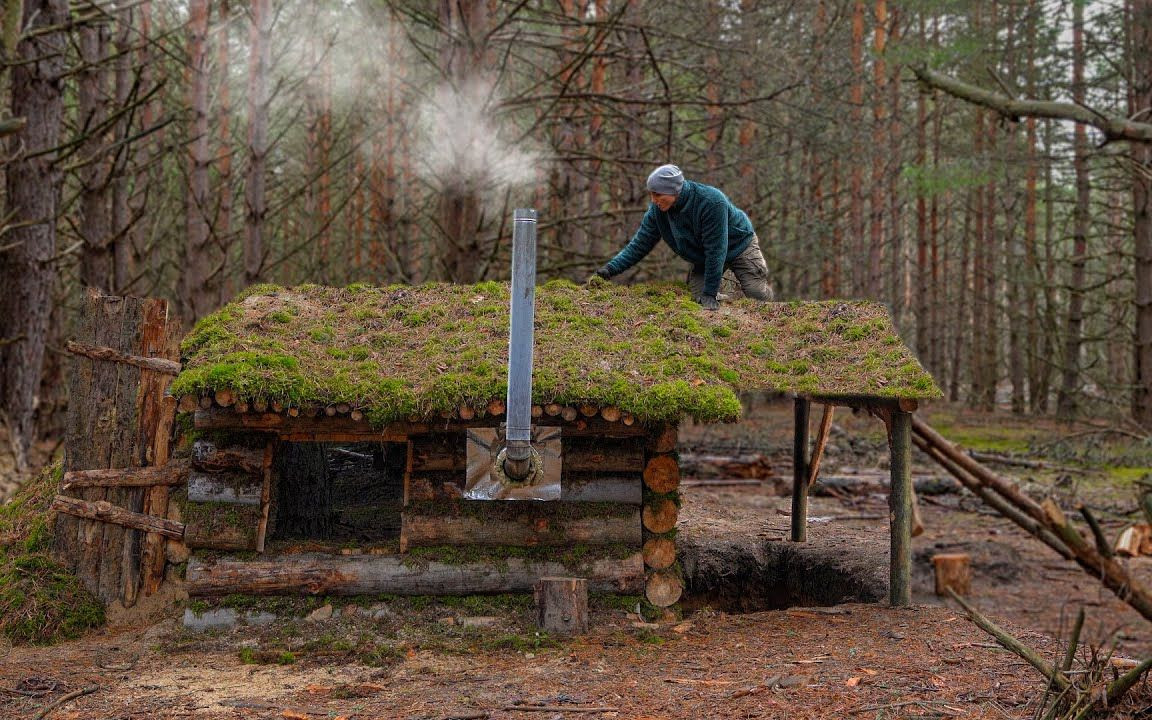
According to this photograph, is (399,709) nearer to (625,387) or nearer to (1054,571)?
(625,387)

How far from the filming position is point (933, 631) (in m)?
6.80

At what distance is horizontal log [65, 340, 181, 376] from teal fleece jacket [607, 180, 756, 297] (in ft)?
12.9

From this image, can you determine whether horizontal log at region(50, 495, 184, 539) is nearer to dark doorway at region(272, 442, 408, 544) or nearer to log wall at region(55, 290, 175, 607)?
log wall at region(55, 290, 175, 607)

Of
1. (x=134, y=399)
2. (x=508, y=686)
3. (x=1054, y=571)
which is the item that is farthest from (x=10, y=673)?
(x=1054, y=571)

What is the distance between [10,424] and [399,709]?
22.7 ft

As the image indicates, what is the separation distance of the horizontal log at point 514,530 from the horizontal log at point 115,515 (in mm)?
1885

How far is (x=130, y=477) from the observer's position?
7.44 metres

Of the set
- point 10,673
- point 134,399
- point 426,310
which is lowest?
point 10,673

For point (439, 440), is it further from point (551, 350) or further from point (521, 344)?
point (521, 344)

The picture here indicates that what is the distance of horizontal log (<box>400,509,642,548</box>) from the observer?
7.20 metres

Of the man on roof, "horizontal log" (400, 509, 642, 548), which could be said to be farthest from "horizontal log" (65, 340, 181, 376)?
the man on roof

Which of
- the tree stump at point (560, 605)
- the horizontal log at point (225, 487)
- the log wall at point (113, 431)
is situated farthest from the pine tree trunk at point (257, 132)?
the tree stump at point (560, 605)

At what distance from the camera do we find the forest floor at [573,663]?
536cm

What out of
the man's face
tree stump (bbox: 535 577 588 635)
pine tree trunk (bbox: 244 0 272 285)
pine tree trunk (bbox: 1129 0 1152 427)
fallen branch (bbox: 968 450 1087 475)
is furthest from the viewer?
pine tree trunk (bbox: 1129 0 1152 427)
